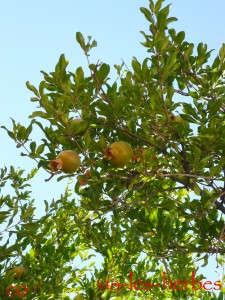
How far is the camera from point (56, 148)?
337 centimetres

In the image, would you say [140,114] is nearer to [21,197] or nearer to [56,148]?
[56,148]

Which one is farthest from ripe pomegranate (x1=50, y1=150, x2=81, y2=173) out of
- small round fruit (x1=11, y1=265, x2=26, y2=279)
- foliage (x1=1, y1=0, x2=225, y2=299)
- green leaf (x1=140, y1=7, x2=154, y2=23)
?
small round fruit (x1=11, y1=265, x2=26, y2=279)

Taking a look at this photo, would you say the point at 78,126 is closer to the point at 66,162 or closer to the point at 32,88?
the point at 66,162

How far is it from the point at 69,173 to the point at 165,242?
4.19ft

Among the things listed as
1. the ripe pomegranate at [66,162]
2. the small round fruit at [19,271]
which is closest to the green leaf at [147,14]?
the ripe pomegranate at [66,162]

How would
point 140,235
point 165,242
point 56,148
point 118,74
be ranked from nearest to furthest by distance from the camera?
point 56,148 → point 165,242 → point 140,235 → point 118,74

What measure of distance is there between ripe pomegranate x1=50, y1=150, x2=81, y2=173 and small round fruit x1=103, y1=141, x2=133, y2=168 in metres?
0.24

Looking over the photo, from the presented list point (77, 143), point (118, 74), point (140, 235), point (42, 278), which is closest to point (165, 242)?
point (140, 235)

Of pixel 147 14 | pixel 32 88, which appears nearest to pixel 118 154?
pixel 32 88

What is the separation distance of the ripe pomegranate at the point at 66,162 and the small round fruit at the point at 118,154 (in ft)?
0.79

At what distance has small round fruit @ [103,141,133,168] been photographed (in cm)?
293

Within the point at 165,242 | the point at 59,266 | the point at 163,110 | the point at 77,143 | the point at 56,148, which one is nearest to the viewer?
the point at 77,143

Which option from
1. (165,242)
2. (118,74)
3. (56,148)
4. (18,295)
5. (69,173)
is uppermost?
(118,74)

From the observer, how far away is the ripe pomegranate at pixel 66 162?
290 centimetres
